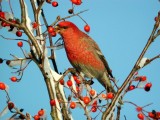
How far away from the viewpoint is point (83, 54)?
152 inches

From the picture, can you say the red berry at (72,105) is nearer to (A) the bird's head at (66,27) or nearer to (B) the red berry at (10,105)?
(B) the red berry at (10,105)

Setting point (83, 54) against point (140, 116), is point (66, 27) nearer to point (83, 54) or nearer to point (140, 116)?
point (83, 54)

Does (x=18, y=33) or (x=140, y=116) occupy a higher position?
(x=18, y=33)

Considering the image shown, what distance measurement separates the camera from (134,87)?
1.92 m

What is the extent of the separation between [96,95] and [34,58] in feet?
1.81

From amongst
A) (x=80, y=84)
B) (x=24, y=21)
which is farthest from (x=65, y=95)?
(x=24, y=21)

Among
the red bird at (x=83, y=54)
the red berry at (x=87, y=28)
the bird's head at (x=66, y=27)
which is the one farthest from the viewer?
the red bird at (x=83, y=54)

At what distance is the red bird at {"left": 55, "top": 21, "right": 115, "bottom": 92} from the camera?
3617 mm

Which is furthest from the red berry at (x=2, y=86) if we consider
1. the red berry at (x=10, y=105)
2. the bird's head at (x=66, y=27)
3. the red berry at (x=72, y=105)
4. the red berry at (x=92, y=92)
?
the bird's head at (x=66, y=27)

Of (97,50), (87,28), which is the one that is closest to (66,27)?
(87,28)

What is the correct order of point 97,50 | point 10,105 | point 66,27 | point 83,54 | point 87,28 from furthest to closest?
point 97,50
point 83,54
point 66,27
point 87,28
point 10,105

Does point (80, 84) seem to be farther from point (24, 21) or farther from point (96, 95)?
point (24, 21)

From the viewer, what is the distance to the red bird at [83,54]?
362cm

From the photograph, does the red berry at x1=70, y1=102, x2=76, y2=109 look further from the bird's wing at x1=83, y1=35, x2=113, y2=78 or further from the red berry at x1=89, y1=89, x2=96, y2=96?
the bird's wing at x1=83, y1=35, x2=113, y2=78
